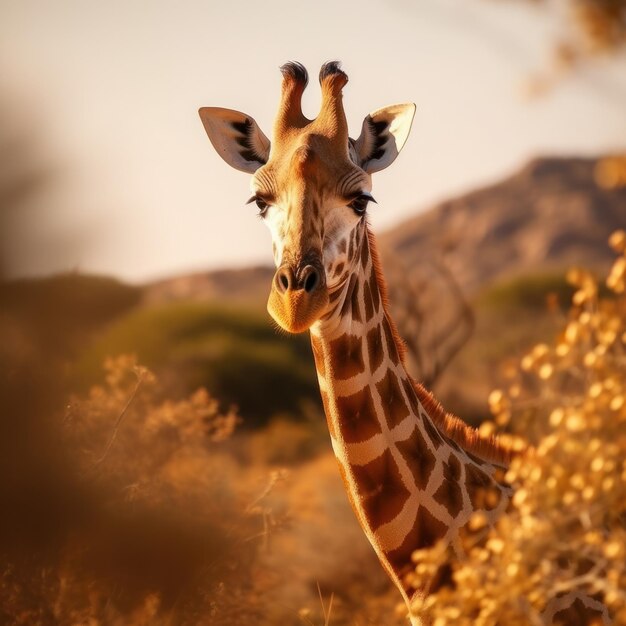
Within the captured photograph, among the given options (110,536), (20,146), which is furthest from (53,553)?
(20,146)

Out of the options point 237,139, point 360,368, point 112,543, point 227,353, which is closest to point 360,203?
point 360,368

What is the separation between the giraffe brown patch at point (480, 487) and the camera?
18.7 feet

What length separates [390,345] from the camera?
5.96 m

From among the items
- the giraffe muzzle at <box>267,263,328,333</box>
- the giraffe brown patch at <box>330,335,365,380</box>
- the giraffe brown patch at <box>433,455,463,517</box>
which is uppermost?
the giraffe muzzle at <box>267,263,328,333</box>

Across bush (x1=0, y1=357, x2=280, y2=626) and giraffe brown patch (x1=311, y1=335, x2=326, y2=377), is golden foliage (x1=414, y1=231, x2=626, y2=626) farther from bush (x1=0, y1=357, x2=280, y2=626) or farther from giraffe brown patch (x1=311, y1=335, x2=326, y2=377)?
bush (x1=0, y1=357, x2=280, y2=626)

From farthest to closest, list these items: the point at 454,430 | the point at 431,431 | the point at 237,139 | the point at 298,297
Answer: the point at 237,139, the point at 454,430, the point at 431,431, the point at 298,297

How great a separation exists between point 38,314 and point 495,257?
4194cm

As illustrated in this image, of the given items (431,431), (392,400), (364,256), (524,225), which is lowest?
(431,431)

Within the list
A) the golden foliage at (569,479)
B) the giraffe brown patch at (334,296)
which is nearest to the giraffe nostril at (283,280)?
the giraffe brown patch at (334,296)

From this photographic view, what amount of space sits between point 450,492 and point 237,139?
2299 mm

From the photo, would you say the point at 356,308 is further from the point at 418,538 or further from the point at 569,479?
the point at 569,479

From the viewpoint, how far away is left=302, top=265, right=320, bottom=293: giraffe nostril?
524 centimetres

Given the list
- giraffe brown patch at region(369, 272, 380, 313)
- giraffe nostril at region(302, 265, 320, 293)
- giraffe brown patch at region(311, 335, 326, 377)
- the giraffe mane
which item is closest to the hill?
the giraffe mane

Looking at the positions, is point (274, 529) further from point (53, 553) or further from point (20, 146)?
point (20, 146)
